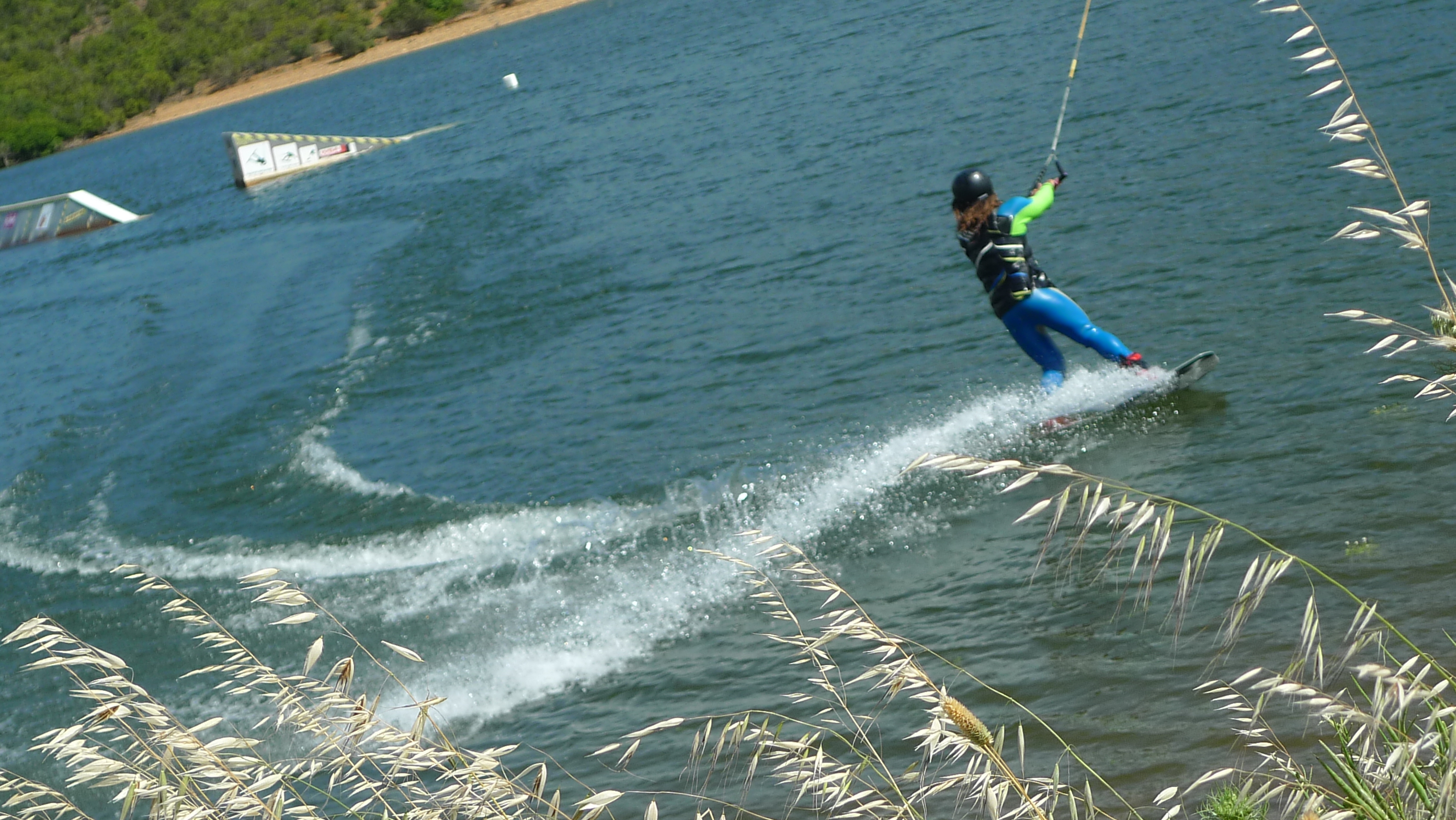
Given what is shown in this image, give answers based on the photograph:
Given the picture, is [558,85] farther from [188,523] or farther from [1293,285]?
[1293,285]

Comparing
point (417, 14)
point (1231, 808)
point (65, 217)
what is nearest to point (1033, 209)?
point (1231, 808)

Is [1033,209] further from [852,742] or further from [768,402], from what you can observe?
[852,742]

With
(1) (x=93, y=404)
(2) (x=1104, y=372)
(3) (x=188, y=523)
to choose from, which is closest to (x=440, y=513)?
(3) (x=188, y=523)

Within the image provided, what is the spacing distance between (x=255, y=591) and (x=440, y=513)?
1.75 metres

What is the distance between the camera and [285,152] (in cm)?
4362

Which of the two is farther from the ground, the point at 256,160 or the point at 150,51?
the point at 150,51

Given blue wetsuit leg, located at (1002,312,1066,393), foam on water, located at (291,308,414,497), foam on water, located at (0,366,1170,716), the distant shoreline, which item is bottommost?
foam on water, located at (0,366,1170,716)

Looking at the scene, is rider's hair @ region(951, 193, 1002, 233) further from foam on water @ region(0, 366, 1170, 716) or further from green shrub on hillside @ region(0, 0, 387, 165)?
green shrub on hillside @ region(0, 0, 387, 165)

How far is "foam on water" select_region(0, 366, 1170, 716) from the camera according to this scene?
8.91m

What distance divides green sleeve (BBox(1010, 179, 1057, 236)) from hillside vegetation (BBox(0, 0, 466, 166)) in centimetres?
9188

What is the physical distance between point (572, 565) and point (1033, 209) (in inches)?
186

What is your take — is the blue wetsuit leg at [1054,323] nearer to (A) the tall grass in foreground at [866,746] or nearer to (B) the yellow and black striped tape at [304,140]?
(A) the tall grass in foreground at [866,746]

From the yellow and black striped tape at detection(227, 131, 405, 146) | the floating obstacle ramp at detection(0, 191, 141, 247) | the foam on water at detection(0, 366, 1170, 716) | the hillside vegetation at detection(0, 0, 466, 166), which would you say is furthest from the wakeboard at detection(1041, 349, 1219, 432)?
the hillside vegetation at detection(0, 0, 466, 166)

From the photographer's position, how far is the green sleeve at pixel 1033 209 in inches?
400
